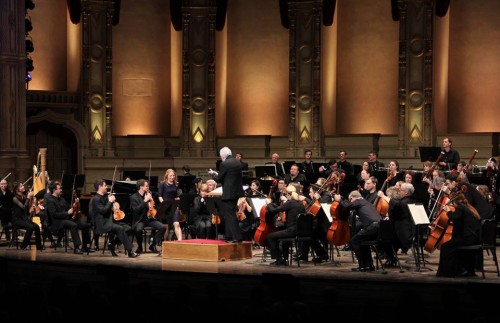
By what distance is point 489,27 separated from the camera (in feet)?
69.8

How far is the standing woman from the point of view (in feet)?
45.3

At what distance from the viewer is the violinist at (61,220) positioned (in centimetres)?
1407

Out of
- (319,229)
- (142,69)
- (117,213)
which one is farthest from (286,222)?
(142,69)

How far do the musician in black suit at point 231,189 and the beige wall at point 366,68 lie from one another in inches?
388

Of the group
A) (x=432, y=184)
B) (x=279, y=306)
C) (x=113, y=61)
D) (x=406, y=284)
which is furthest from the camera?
(x=113, y=61)

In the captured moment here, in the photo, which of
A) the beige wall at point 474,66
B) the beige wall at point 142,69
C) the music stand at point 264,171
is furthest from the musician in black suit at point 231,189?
the beige wall at point 142,69

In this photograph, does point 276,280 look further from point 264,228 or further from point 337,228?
point 264,228

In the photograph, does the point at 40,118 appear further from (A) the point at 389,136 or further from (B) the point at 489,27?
(B) the point at 489,27

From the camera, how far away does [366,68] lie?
22547 mm

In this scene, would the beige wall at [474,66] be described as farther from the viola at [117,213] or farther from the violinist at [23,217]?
the violinist at [23,217]

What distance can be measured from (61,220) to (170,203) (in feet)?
5.88

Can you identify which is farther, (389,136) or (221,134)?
(221,134)

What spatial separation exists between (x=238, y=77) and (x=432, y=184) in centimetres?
1028

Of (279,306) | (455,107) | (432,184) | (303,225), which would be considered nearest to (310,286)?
(303,225)
